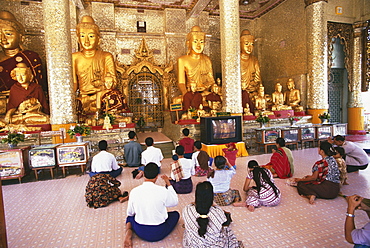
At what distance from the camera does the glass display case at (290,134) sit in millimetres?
6722

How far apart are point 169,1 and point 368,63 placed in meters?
8.35

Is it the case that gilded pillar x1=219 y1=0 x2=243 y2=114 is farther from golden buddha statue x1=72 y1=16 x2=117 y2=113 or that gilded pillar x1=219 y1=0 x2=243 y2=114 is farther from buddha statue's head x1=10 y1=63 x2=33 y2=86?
buddha statue's head x1=10 y1=63 x2=33 y2=86

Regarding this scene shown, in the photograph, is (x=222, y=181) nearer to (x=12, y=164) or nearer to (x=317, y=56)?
(x=12, y=164)

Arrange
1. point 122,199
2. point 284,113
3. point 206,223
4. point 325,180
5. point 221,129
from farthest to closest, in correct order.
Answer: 1. point 284,113
2. point 221,129
3. point 122,199
4. point 325,180
5. point 206,223

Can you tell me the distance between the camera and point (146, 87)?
33.5ft

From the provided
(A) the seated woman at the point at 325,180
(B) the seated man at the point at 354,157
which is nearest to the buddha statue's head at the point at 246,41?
(B) the seated man at the point at 354,157

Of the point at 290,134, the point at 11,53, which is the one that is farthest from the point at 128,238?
the point at 11,53

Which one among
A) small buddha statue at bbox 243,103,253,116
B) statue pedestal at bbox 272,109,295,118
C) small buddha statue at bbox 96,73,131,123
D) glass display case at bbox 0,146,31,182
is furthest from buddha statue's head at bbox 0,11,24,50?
statue pedestal at bbox 272,109,295,118

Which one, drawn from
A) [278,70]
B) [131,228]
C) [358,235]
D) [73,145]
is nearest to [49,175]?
[73,145]

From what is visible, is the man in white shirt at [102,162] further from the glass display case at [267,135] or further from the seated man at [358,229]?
the glass display case at [267,135]

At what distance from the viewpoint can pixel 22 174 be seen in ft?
15.1

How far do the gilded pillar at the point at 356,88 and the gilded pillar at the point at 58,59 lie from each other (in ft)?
34.0

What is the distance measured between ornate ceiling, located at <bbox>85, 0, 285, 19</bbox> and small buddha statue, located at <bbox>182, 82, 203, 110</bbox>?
3737 mm

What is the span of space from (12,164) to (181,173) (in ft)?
11.3
